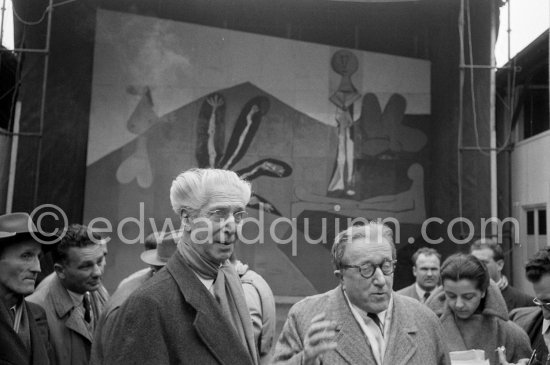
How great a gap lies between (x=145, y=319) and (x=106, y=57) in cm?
1242

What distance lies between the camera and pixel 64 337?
357 cm

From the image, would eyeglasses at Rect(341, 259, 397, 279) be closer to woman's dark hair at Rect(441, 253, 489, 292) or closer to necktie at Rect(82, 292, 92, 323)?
woman's dark hair at Rect(441, 253, 489, 292)

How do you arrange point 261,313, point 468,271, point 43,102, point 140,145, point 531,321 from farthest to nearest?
point 140,145 < point 43,102 < point 531,321 < point 468,271 < point 261,313

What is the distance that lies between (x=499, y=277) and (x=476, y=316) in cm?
274

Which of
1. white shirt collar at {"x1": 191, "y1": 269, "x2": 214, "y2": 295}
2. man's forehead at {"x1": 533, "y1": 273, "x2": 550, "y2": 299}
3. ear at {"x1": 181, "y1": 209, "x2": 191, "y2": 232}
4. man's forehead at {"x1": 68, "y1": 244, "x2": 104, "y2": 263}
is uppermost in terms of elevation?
ear at {"x1": 181, "y1": 209, "x2": 191, "y2": 232}

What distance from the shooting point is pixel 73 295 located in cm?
382

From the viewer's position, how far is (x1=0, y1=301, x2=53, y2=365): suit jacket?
2.70 m

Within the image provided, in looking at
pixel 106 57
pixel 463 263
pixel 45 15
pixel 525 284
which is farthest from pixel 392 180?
pixel 463 263

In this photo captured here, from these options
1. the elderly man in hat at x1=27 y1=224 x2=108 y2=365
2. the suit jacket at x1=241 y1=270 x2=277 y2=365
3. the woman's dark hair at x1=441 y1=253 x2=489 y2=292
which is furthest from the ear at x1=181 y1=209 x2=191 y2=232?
the woman's dark hair at x1=441 y1=253 x2=489 y2=292

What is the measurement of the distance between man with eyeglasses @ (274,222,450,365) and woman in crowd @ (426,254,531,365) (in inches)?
40.8

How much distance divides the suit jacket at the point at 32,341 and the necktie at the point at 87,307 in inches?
17.6

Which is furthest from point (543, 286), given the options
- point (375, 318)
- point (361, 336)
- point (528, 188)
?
point (528, 188)

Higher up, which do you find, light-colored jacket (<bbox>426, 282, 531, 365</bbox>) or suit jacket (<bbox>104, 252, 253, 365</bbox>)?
suit jacket (<bbox>104, 252, 253, 365</bbox>)

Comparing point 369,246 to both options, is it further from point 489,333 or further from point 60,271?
point 60,271
